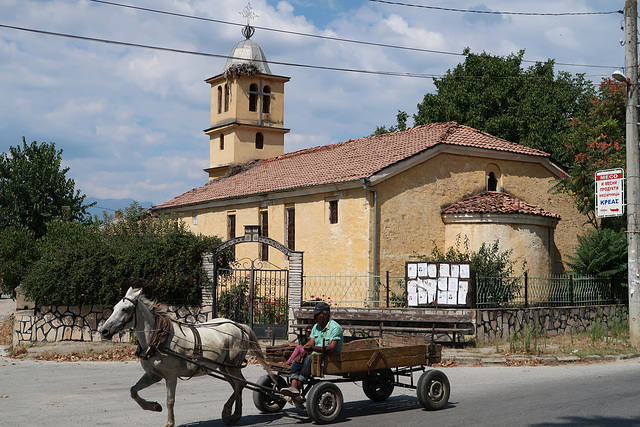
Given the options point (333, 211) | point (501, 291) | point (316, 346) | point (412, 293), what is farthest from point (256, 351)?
point (333, 211)

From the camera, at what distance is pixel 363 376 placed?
9641mm

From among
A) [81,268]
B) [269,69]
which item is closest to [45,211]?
[269,69]

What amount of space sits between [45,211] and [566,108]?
108 ft

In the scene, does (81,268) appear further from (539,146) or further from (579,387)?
(539,146)

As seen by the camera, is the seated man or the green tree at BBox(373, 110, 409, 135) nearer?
the seated man

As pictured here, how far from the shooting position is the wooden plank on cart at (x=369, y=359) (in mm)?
9031

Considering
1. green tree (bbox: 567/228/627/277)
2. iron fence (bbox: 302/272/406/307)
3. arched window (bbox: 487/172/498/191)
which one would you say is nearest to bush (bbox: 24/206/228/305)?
iron fence (bbox: 302/272/406/307)

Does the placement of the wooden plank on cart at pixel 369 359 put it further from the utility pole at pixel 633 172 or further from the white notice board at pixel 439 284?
the utility pole at pixel 633 172

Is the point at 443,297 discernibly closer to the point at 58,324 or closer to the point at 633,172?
the point at 633,172

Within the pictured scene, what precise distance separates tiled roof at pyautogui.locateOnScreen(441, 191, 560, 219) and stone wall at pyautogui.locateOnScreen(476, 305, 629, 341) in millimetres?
3966

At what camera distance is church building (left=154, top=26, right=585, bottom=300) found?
23.5m

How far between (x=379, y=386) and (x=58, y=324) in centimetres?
1066

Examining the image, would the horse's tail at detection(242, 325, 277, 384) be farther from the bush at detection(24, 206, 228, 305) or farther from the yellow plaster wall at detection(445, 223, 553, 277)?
the yellow plaster wall at detection(445, 223, 553, 277)

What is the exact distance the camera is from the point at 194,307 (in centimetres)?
1878
